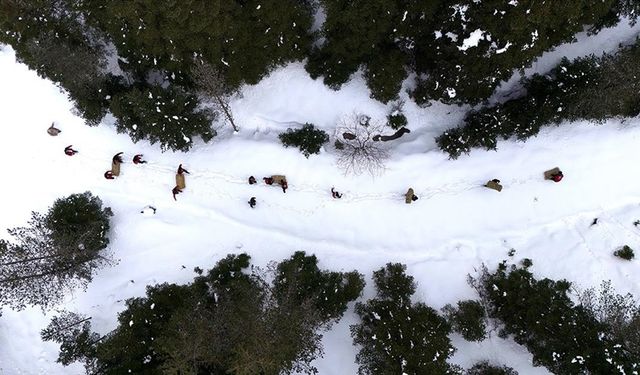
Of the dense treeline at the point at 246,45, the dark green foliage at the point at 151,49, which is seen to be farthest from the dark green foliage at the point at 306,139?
the dark green foliage at the point at 151,49

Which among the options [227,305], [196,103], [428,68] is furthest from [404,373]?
[196,103]

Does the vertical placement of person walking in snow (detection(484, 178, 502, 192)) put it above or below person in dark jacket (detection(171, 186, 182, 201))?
above

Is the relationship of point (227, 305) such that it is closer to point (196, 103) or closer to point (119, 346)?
point (119, 346)

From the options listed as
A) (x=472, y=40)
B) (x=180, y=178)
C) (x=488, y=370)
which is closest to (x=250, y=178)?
(x=180, y=178)

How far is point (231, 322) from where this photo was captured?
55.8ft

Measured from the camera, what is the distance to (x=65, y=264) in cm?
1919

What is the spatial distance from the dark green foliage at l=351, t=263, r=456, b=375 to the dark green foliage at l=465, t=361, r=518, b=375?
1.15 m

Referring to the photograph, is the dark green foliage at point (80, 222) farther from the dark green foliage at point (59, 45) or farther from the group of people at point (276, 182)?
the group of people at point (276, 182)

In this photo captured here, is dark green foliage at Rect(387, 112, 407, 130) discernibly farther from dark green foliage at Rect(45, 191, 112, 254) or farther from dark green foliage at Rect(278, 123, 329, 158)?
dark green foliage at Rect(45, 191, 112, 254)

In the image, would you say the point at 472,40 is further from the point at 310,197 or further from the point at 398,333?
the point at 398,333

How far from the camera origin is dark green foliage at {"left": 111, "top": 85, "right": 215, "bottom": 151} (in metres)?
18.7

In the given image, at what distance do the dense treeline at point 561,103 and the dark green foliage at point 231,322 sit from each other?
7.80 metres

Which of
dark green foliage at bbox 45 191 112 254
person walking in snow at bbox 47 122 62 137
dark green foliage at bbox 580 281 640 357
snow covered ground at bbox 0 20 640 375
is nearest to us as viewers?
dark green foliage at bbox 580 281 640 357

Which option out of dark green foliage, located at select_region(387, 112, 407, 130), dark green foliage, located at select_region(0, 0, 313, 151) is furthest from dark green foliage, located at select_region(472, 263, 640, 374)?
dark green foliage, located at select_region(0, 0, 313, 151)
